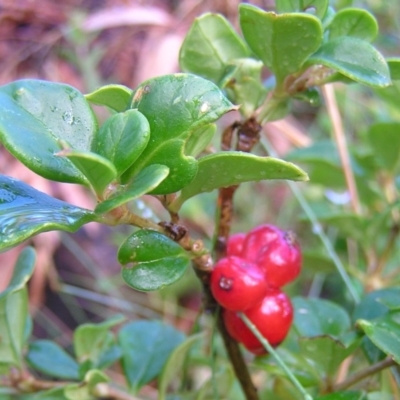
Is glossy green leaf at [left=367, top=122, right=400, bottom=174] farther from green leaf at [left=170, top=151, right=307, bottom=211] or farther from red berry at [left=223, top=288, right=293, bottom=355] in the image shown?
green leaf at [left=170, top=151, right=307, bottom=211]

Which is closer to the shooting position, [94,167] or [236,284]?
[94,167]

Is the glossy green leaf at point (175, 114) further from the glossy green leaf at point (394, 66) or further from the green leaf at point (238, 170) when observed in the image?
the glossy green leaf at point (394, 66)

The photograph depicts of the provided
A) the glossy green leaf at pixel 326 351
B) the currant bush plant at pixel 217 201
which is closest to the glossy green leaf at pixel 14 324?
the currant bush plant at pixel 217 201

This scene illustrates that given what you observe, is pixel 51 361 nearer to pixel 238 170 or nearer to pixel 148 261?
pixel 148 261

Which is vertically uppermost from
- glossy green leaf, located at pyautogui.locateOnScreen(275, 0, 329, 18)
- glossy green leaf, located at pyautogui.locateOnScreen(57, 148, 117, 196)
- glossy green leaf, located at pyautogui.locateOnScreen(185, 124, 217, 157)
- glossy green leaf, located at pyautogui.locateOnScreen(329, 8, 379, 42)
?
glossy green leaf, located at pyautogui.locateOnScreen(275, 0, 329, 18)

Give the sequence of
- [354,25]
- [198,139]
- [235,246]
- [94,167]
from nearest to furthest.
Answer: [94,167] < [198,139] < [354,25] < [235,246]

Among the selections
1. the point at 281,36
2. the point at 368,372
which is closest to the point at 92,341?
the point at 368,372

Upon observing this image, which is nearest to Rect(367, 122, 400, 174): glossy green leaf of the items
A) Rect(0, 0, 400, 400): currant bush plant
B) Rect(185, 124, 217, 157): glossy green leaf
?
Rect(0, 0, 400, 400): currant bush plant

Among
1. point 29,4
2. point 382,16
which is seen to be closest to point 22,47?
point 29,4
